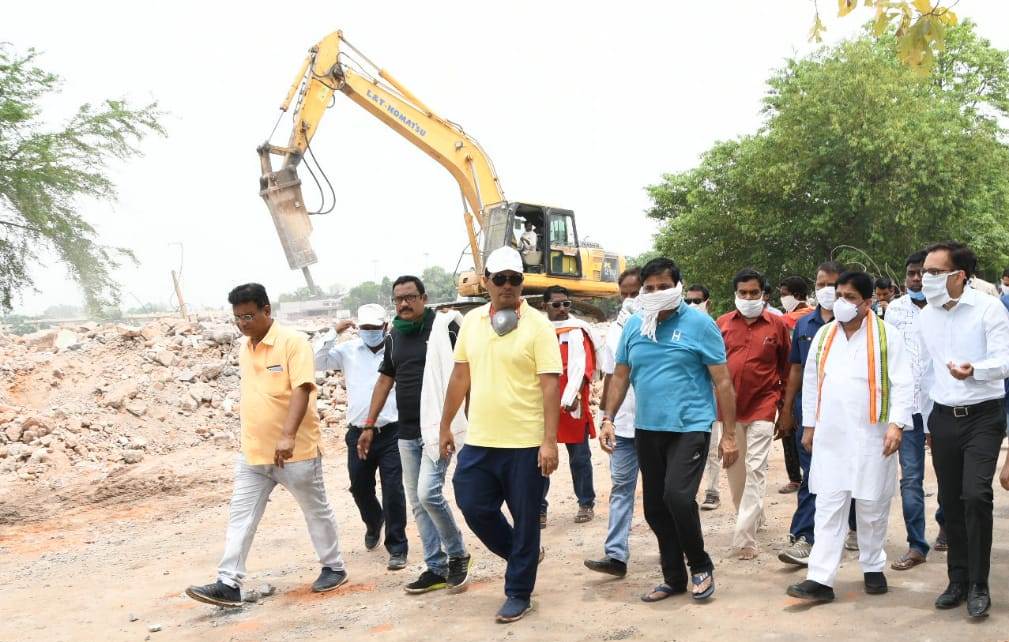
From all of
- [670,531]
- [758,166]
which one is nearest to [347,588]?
[670,531]

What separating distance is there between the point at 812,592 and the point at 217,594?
3.44m

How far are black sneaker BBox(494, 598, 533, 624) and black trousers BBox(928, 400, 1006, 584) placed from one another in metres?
2.26

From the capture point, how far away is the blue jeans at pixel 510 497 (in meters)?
5.24

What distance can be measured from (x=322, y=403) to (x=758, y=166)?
1386cm

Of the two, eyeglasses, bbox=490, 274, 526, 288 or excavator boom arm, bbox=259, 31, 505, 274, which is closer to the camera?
eyeglasses, bbox=490, 274, 526, 288

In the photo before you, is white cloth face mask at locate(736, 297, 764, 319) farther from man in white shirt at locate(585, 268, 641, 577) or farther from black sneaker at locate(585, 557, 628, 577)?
black sneaker at locate(585, 557, 628, 577)

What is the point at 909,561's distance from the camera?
19.0ft

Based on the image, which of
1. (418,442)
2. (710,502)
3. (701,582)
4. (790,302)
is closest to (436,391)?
(418,442)

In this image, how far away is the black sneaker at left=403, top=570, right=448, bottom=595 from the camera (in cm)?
599

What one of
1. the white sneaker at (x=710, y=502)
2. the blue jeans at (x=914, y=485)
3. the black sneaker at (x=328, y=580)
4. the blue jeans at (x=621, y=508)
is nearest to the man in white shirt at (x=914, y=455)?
the blue jeans at (x=914, y=485)

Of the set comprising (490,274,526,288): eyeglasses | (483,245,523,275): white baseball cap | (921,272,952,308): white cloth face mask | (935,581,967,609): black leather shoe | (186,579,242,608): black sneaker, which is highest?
(483,245,523,275): white baseball cap

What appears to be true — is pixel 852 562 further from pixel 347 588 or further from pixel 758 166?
pixel 758 166

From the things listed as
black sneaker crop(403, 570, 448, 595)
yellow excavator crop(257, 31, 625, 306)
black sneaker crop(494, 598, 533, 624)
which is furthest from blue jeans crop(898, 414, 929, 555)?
yellow excavator crop(257, 31, 625, 306)

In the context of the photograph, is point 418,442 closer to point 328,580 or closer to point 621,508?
point 328,580
